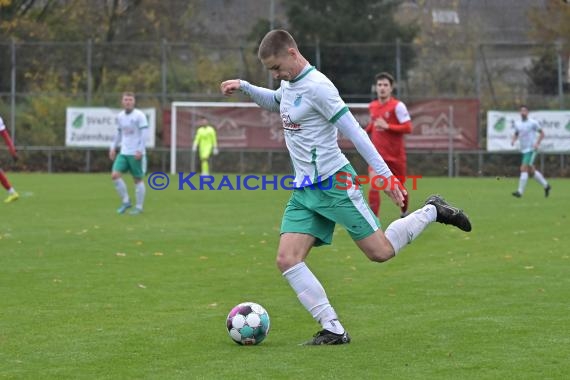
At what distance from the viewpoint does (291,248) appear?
7.24 m

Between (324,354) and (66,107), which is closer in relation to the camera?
(324,354)

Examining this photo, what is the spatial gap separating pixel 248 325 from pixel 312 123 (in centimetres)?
138

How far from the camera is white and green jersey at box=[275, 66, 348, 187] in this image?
23.4 feet

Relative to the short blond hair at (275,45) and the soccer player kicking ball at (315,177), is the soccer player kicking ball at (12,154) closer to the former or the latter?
the soccer player kicking ball at (315,177)

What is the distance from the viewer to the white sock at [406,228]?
749cm

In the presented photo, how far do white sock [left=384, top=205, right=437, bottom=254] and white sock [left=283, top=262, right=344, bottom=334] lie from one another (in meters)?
0.62

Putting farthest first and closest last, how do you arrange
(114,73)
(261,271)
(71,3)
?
(71,3)
(114,73)
(261,271)

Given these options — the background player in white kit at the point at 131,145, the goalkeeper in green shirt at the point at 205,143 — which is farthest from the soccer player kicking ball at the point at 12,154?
the goalkeeper in green shirt at the point at 205,143

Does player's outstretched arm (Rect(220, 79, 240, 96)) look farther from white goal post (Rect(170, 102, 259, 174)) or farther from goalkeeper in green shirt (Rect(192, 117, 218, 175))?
white goal post (Rect(170, 102, 259, 174))

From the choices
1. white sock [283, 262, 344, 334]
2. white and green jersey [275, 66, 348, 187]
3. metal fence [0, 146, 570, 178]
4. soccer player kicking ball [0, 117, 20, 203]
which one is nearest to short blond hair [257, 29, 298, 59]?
white and green jersey [275, 66, 348, 187]

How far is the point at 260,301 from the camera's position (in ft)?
30.2

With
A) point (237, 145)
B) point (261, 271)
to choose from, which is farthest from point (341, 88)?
point (261, 271)

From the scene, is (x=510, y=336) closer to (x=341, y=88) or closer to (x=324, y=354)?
(x=324, y=354)

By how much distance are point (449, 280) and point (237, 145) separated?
26536 millimetres
